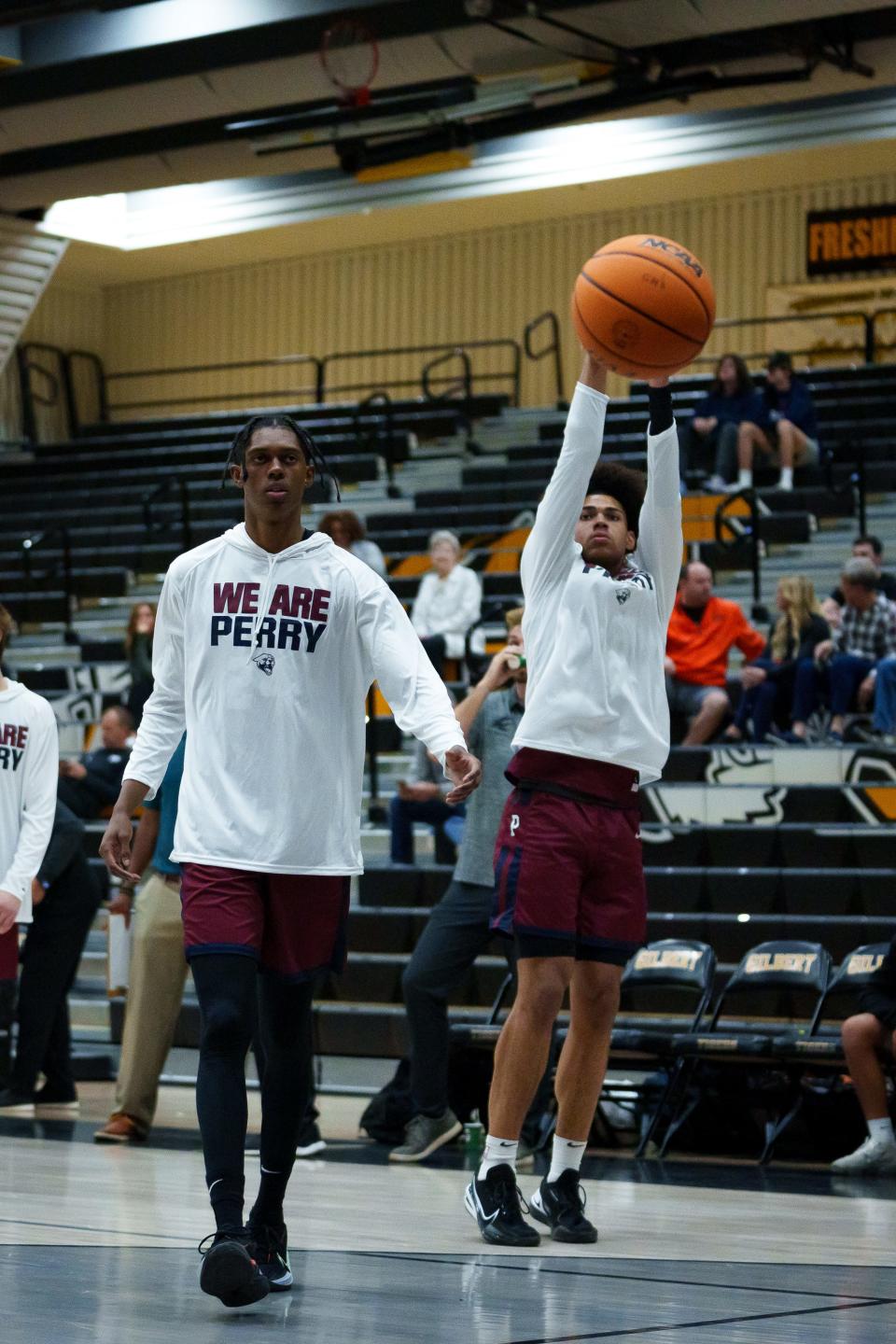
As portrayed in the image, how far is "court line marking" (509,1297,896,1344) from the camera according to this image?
325 centimetres

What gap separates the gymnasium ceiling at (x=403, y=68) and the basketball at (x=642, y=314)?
749cm

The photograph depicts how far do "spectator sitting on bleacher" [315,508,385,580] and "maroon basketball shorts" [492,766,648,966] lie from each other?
287 inches

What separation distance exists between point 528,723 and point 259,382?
20250 millimetres

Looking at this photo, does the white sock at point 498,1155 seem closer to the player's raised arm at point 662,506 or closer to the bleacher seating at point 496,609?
the player's raised arm at point 662,506

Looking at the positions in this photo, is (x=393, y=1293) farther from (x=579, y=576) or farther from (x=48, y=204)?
(x=48, y=204)

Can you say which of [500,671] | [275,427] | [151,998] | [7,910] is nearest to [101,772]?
[151,998]

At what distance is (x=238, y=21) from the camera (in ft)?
41.5

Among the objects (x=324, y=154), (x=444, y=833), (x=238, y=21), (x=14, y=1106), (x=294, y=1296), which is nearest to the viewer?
(x=294, y=1296)

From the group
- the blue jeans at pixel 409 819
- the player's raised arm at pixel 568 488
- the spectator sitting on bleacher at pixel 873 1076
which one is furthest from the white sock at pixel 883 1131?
the blue jeans at pixel 409 819

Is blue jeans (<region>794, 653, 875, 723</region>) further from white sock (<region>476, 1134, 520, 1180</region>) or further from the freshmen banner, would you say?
the freshmen banner

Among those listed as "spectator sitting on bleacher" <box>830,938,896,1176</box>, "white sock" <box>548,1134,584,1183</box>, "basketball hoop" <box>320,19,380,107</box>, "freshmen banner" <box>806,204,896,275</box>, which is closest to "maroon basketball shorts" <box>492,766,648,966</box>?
"white sock" <box>548,1134,584,1183</box>

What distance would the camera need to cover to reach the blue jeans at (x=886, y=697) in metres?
9.99

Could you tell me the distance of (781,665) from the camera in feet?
35.7

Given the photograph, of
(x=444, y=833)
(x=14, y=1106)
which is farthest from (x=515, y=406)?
(x=14, y=1106)
